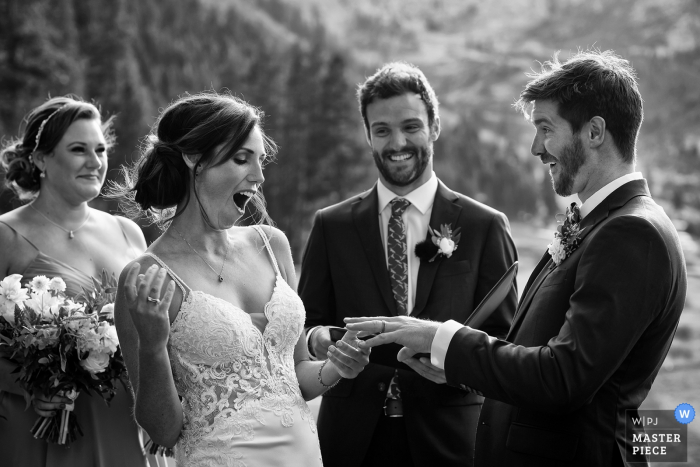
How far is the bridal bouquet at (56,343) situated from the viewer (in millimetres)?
4488

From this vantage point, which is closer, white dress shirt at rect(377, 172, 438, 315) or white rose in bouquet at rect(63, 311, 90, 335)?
white rose in bouquet at rect(63, 311, 90, 335)

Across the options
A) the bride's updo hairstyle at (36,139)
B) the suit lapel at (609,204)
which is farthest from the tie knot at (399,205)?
the bride's updo hairstyle at (36,139)

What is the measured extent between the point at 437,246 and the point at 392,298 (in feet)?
1.53

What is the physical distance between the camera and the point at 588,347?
2990mm

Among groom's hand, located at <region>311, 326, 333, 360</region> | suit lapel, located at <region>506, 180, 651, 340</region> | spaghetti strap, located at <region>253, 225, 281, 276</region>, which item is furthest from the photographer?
groom's hand, located at <region>311, 326, 333, 360</region>

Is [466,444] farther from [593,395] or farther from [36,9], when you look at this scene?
[36,9]

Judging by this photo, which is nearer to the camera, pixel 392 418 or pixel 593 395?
pixel 593 395

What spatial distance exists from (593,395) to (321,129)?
5155cm

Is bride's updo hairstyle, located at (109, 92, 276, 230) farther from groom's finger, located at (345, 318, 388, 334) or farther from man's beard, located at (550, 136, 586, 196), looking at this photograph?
man's beard, located at (550, 136, 586, 196)

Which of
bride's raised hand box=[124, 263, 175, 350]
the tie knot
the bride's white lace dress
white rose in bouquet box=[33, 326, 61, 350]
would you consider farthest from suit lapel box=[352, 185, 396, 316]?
white rose in bouquet box=[33, 326, 61, 350]

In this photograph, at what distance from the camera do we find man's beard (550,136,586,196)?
340cm

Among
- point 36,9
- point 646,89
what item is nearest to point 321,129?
point 36,9

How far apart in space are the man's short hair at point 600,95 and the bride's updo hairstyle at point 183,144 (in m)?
1.70

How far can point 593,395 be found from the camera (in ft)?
10.2
